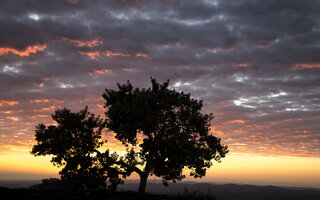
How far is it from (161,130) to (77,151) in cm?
1183

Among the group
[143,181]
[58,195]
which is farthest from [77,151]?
[58,195]

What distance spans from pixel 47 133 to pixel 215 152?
895 inches

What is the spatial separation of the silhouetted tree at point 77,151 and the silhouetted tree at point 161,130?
2277mm

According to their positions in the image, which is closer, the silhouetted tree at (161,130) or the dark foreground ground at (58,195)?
the dark foreground ground at (58,195)

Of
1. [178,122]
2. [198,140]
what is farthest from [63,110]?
[198,140]

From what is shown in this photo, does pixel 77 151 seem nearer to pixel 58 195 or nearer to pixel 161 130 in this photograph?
pixel 161 130

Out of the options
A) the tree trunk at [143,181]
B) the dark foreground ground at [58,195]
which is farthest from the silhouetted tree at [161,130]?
the dark foreground ground at [58,195]

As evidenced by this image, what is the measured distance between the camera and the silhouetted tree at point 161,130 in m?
32.5

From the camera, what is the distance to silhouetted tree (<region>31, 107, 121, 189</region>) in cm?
3503

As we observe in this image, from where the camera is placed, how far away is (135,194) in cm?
1442

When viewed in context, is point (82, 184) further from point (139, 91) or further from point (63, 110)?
point (139, 91)

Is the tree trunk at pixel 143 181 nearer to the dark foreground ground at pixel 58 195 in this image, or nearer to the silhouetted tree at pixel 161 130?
the silhouetted tree at pixel 161 130

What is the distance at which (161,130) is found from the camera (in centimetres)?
3341

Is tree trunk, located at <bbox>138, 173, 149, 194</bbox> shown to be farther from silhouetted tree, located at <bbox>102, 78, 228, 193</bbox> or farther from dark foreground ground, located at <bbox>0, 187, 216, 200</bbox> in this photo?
dark foreground ground, located at <bbox>0, 187, 216, 200</bbox>
